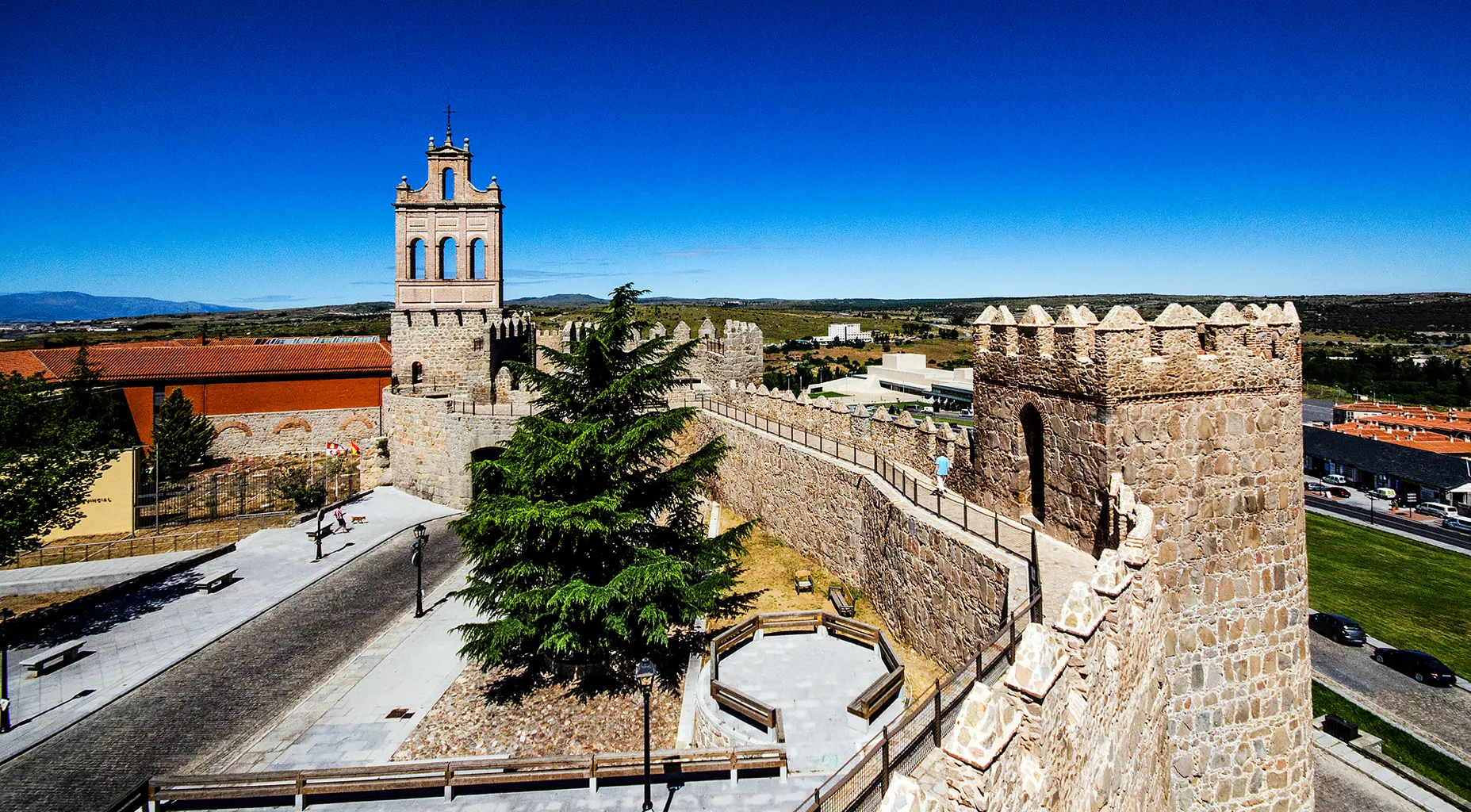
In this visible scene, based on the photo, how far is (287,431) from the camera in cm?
3266

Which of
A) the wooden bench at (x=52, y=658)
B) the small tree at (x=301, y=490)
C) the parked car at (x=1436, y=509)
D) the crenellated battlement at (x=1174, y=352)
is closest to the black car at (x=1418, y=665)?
the crenellated battlement at (x=1174, y=352)

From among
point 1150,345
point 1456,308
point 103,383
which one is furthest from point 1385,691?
point 1456,308

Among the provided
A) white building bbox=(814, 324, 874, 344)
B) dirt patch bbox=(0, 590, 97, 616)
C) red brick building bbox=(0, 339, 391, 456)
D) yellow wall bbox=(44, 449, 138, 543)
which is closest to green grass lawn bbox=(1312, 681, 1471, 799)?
dirt patch bbox=(0, 590, 97, 616)

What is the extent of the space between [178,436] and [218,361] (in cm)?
641

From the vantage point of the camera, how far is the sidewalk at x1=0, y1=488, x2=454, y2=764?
11.5 metres

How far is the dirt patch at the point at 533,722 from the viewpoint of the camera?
10.4 metres

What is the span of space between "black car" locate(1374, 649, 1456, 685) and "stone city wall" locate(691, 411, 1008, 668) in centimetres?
2029

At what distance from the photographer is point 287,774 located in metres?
8.78

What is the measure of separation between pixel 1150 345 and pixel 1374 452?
56.1 m

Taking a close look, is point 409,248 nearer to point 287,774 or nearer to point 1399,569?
point 287,774

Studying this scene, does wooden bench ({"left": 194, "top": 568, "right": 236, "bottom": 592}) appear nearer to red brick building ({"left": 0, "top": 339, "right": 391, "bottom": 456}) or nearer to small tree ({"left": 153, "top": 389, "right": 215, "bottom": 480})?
small tree ({"left": 153, "top": 389, "right": 215, "bottom": 480})

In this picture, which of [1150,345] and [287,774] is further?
[287,774]

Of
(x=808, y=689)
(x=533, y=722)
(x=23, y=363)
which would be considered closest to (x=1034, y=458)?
(x=808, y=689)

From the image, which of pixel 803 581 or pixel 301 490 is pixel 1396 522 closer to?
pixel 803 581
